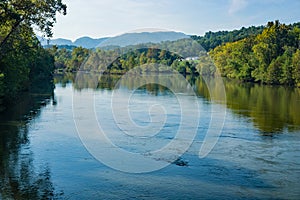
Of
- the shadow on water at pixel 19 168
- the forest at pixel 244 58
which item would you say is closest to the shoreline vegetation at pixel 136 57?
the forest at pixel 244 58

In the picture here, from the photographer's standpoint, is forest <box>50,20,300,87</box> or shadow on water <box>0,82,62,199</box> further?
forest <box>50,20,300,87</box>

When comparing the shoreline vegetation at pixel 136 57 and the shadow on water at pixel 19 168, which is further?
the shoreline vegetation at pixel 136 57

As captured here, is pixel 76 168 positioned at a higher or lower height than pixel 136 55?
lower

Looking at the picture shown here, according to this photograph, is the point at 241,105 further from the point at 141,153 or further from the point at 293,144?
the point at 141,153

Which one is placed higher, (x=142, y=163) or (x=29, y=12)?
(x=29, y=12)

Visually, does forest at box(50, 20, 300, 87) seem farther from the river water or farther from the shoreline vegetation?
the river water

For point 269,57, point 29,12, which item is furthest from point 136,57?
point 29,12

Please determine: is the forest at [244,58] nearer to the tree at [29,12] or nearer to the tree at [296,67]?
the tree at [296,67]

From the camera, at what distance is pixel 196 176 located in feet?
42.7

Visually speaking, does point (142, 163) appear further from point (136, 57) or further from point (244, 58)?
point (244, 58)

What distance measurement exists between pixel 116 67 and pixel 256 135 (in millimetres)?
77726

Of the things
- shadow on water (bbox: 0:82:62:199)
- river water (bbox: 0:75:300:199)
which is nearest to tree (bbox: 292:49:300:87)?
river water (bbox: 0:75:300:199)

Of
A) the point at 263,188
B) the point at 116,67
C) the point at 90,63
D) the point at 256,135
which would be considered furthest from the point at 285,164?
the point at 90,63

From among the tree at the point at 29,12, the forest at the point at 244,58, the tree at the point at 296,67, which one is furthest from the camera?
the forest at the point at 244,58
